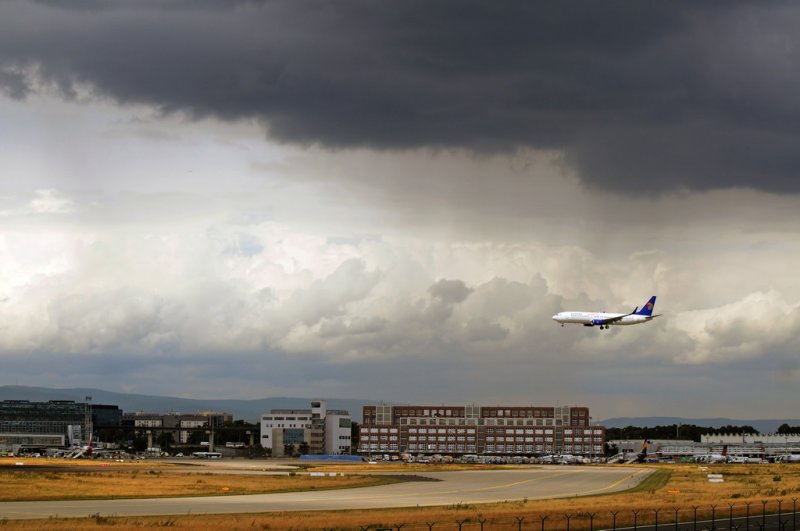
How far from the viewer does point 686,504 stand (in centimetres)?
10312

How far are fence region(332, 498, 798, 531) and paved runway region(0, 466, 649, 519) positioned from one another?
798 inches

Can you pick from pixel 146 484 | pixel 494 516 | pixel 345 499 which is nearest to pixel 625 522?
pixel 494 516

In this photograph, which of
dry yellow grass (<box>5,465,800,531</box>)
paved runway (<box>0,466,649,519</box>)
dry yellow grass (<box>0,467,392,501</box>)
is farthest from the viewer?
dry yellow grass (<box>0,467,392,501</box>)

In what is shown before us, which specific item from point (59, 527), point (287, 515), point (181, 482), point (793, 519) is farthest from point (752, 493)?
point (59, 527)

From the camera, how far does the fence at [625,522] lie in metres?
74.2

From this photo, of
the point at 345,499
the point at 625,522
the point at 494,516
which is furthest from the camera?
the point at 345,499

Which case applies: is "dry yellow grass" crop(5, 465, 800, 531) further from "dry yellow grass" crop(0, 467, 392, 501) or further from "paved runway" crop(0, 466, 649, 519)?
"dry yellow grass" crop(0, 467, 392, 501)

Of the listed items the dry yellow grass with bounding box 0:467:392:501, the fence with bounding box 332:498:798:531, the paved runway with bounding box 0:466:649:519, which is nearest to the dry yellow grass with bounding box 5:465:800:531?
the fence with bounding box 332:498:798:531

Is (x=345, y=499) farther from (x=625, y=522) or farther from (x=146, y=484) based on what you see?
(x=625, y=522)

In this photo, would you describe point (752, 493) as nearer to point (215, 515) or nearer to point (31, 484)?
point (215, 515)

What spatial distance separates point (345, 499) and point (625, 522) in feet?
127

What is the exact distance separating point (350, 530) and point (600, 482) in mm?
94253

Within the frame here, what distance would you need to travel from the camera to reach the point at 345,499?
110 meters

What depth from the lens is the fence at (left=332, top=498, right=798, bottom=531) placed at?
74.2m
